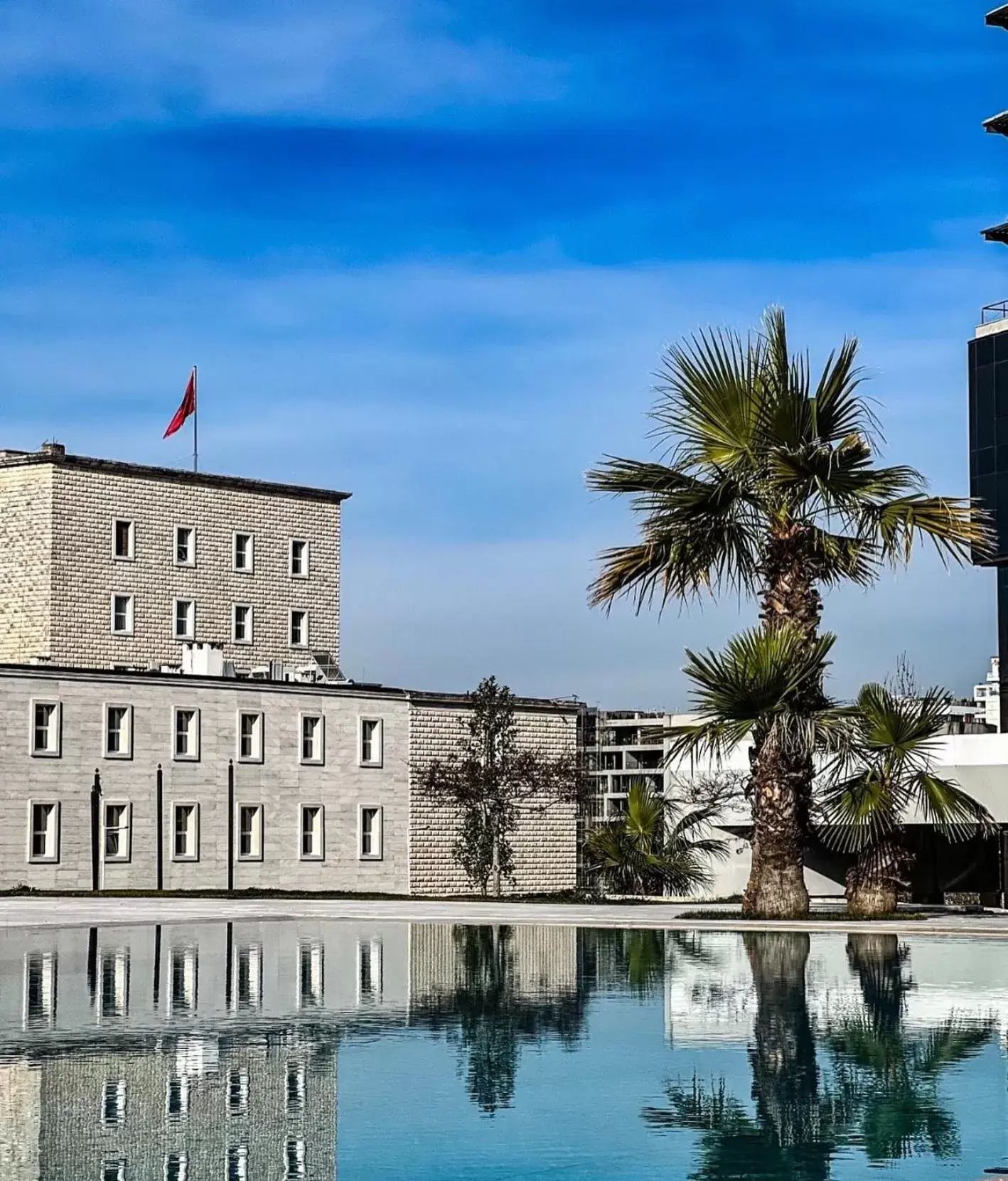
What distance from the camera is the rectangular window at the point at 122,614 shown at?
247 ft

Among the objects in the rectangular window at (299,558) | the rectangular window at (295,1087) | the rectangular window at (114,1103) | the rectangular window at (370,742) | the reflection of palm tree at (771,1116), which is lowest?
the reflection of palm tree at (771,1116)

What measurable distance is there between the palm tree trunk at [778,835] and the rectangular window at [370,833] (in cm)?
4256

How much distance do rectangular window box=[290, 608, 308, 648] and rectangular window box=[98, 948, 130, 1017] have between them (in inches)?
2349

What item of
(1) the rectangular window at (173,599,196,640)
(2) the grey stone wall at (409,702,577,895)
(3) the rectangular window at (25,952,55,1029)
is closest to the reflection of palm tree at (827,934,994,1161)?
(3) the rectangular window at (25,952,55,1029)

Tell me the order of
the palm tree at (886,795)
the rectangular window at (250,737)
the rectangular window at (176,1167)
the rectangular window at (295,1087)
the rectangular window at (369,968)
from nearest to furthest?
the rectangular window at (176,1167) → the rectangular window at (295,1087) → the rectangular window at (369,968) → the palm tree at (886,795) → the rectangular window at (250,737)

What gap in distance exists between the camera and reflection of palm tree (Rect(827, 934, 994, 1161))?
872 centimetres

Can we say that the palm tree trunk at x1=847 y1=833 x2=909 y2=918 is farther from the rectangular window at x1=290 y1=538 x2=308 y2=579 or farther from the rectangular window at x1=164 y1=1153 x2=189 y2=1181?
the rectangular window at x1=290 y1=538 x2=308 y2=579

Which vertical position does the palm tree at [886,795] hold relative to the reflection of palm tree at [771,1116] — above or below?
above

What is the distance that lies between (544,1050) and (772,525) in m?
14.1

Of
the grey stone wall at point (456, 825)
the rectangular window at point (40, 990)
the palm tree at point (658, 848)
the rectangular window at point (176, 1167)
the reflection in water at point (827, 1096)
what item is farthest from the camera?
the grey stone wall at point (456, 825)

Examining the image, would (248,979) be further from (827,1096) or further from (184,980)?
(827,1096)

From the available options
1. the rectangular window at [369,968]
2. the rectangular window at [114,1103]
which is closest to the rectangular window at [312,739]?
the rectangular window at [369,968]

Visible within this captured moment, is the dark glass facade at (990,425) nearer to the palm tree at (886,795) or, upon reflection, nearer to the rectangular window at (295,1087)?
the palm tree at (886,795)

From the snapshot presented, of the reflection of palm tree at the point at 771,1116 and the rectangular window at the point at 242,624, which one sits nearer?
the reflection of palm tree at the point at 771,1116
